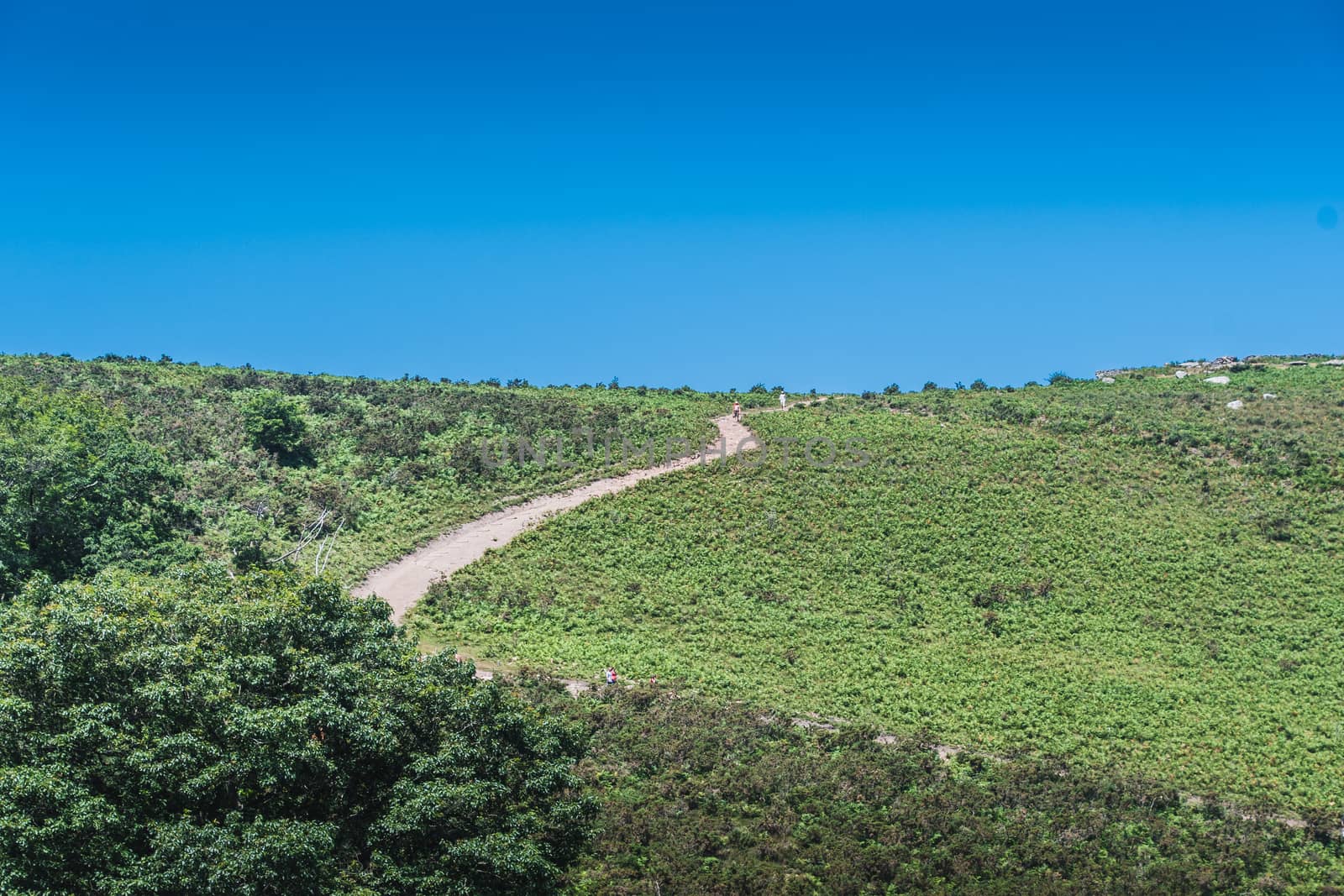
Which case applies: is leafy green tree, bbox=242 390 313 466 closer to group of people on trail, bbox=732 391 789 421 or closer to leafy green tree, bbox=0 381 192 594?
leafy green tree, bbox=0 381 192 594

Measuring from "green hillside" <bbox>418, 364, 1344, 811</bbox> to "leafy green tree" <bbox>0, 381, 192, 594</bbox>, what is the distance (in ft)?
39.9

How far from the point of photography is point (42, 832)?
15992 millimetres

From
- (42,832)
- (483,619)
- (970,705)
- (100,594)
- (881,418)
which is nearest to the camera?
(42,832)

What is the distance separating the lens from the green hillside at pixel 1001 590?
31.5m

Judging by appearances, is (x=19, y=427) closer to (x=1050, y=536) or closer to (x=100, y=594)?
(x=100, y=594)

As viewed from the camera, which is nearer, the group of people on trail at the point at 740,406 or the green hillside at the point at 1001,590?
the green hillside at the point at 1001,590

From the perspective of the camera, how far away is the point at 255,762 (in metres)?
18.2

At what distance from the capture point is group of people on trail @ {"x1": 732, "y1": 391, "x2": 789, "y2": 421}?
61.2m

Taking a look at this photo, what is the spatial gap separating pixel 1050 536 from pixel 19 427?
42552 millimetres

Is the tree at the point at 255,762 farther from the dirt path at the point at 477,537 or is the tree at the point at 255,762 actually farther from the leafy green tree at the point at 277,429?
the leafy green tree at the point at 277,429

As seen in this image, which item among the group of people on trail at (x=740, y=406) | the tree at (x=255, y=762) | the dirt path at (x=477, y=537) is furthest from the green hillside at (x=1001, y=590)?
the tree at (x=255, y=762)

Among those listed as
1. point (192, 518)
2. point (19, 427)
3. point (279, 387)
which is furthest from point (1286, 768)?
point (279, 387)

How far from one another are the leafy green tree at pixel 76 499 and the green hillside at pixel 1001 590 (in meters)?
12.1

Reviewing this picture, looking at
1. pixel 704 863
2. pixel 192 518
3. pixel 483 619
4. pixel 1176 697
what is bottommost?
pixel 704 863
